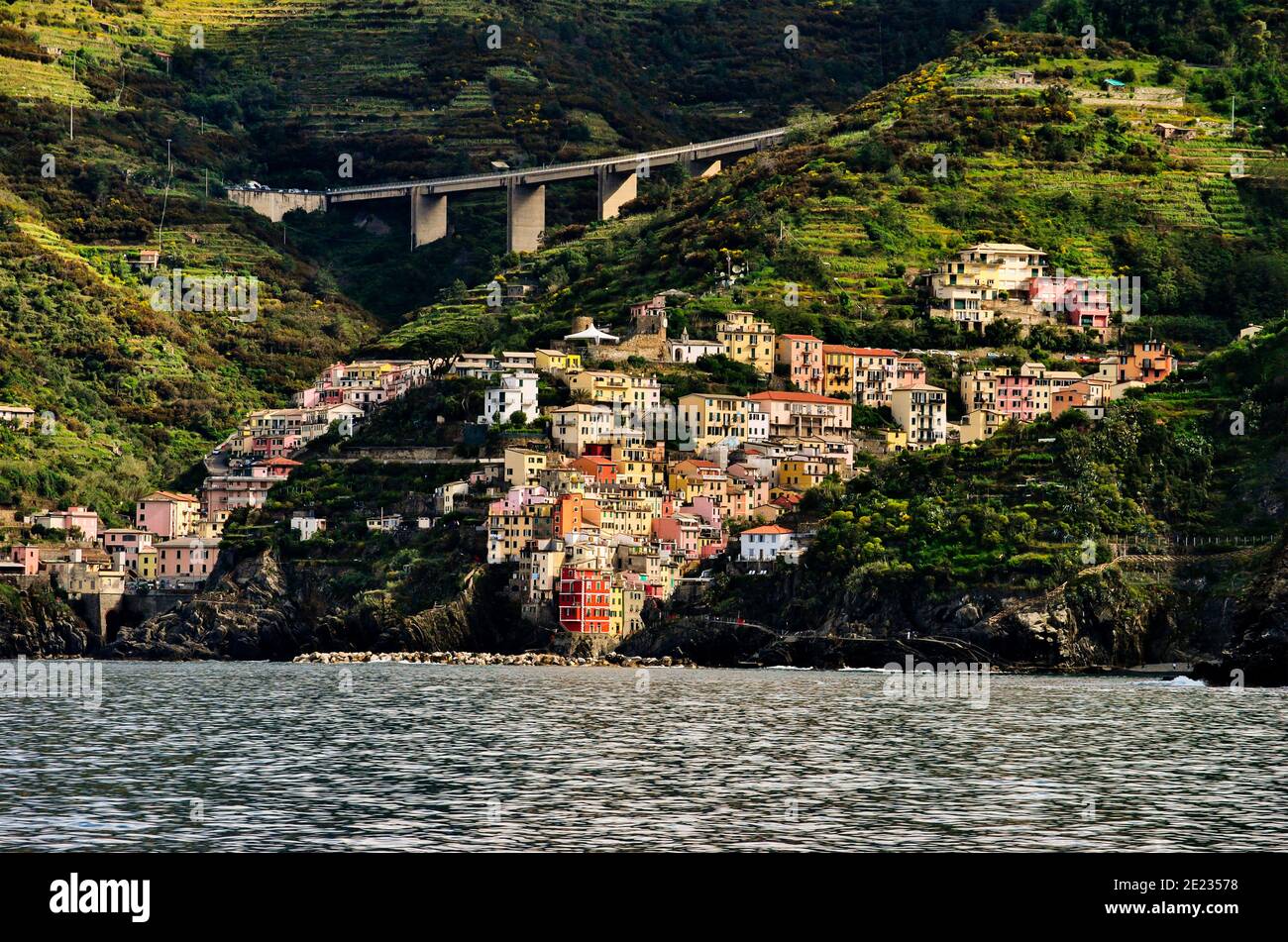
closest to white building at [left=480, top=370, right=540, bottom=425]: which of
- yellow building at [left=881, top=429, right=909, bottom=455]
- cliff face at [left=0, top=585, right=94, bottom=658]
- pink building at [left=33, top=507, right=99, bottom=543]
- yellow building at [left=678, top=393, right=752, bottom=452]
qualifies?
yellow building at [left=678, top=393, right=752, bottom=452]

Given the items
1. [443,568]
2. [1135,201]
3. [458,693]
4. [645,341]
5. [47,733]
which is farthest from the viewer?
[1135,201]

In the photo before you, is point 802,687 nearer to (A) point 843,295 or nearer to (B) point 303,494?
(B) point 303,494

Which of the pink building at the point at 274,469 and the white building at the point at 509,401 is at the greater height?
the white building at the point at 509,401

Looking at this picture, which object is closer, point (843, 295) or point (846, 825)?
point (846, 825)

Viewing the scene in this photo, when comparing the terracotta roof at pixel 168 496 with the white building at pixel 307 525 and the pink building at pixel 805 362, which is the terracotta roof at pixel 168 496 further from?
the pink building at pixel 805 362

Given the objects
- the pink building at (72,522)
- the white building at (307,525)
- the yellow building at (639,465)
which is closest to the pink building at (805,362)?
the yellow building at (639,465)

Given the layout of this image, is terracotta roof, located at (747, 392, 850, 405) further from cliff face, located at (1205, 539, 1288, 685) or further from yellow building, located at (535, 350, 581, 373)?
cliff face, located at (1205, 539, 1288, 685)
